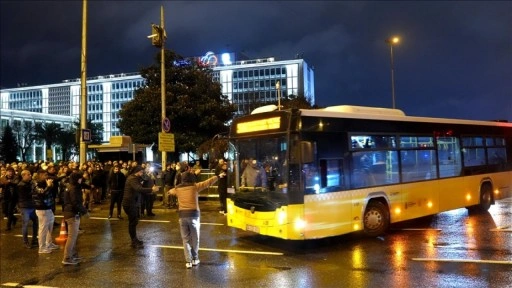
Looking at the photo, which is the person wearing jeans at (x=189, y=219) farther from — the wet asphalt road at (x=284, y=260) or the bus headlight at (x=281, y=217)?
the bus headlight at (x=281, y=217)

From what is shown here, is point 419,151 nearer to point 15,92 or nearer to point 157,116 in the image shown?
point 157,116

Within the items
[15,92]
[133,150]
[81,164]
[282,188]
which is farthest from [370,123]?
[15,92]

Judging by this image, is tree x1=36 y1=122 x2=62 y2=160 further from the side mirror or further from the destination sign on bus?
the side mirror

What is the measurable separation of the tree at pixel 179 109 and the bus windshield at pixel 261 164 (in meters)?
22.8

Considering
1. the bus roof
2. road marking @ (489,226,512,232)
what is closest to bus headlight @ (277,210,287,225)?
the bus roof

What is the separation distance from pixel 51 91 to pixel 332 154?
520ft

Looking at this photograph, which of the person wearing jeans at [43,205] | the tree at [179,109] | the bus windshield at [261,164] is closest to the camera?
the bus windshield at [261,164]

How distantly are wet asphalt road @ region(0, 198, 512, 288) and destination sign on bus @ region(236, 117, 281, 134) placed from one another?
2619mm

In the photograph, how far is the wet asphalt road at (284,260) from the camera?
7.38m

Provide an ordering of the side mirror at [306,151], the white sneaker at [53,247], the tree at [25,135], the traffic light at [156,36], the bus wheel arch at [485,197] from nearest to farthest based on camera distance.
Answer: the side mirror at [306,151], the white sneaker at [53,247], the bus wheel arch at [485,197], the traffic light at [156,36], the tree at [25,135]

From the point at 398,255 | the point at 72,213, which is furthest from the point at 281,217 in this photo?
the point at 72,213

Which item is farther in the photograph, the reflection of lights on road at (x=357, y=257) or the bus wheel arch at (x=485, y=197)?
the bus wheel arch at (x=485, y=197)

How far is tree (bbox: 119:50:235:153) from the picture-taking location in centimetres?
3338

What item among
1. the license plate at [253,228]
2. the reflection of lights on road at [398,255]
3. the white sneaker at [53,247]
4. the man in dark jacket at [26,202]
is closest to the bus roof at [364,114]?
the license plate at [253,228]
